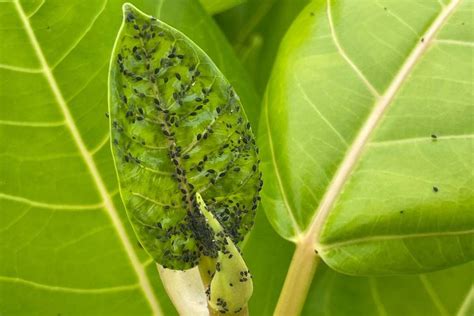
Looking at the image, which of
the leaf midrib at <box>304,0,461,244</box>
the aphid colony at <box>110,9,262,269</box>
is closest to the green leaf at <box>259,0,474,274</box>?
the leaf midrib at <box>304,0,461,244</box>

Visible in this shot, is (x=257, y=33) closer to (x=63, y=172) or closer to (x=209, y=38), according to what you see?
(x=209, y=38)

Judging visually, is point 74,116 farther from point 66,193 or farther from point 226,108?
point 226,108

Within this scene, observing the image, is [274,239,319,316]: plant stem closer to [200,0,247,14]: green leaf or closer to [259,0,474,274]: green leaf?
[259,0,474,274]: green leaf

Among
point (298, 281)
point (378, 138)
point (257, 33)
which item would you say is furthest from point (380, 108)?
point (257, 33)

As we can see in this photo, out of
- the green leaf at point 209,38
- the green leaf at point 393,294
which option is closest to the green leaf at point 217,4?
the green leaf at point 209,38

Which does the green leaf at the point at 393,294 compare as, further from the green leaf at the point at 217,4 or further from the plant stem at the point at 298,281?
the green leaf at the point at 217,4
